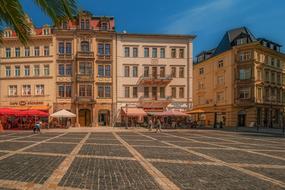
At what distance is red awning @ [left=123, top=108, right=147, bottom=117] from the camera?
39206mm

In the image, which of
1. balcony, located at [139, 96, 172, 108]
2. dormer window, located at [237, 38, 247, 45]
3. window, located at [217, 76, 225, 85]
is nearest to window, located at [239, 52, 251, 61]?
dormer window, located at [237, 38, 247, 45]

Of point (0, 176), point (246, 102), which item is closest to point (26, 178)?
point (0, 176)

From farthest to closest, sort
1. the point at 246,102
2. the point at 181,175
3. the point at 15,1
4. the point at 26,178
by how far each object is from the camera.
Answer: the point at 246,102 → the point at 181,175 → the point at 26,178 → the point at 15,1

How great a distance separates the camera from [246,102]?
46125 millimetres

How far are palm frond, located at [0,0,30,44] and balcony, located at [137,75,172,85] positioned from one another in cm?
3979

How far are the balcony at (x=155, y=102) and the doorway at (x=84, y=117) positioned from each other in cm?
778

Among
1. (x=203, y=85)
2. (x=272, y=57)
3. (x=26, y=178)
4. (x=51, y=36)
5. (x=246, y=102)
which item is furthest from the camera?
(x=203, y=85)

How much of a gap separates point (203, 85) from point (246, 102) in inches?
491

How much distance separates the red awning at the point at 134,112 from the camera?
129 ft

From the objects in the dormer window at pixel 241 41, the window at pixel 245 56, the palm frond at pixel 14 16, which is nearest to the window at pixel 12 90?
the window at pixel 245 56

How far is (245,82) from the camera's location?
4706 cm

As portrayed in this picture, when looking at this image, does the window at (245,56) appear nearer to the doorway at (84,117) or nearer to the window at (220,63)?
the window at (220,63)

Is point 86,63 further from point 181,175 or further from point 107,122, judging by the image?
point 181,175

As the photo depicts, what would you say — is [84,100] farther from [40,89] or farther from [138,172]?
[138,172]
